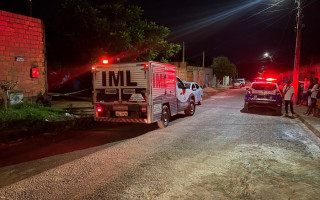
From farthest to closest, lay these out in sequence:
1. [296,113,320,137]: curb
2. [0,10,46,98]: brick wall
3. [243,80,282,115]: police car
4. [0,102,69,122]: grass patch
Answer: [243,80,282,115]: police car
[0,10,46,98]: brick wall
[0,102,69,122]: grass patch
[296,113,320,137]: curb

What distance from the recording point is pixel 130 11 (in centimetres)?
1570

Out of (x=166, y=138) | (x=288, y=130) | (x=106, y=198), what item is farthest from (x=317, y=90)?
(x=106, y=198)

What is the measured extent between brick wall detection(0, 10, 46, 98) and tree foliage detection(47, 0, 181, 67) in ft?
10.1

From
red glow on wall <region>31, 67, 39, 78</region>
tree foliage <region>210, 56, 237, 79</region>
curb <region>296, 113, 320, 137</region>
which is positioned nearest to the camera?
curb <region>296, 113, 320, 137</region>

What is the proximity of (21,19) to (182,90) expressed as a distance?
27.3 feet

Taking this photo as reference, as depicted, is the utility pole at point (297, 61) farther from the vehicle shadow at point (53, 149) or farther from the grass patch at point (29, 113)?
the grass patch at point (29, 113)

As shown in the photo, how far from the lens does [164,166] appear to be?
4715 millimetres

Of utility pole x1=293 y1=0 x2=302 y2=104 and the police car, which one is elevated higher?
utility pole x1=293 y1=0 x2=302 y2=104

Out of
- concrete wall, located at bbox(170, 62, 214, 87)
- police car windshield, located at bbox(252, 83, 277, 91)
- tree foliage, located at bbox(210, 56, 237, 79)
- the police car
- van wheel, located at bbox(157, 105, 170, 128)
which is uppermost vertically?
tree foliage, located at bbox(210, 56, 237, 79)

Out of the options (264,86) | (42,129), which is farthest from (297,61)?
(42,129)

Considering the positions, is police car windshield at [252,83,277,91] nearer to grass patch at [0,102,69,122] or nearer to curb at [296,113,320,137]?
curb at [296,113,320,137]

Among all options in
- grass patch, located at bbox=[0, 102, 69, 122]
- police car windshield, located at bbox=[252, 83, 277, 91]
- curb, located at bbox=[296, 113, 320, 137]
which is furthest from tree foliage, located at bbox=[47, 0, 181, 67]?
curb, located at bbox=[296, 113, 320, 137]

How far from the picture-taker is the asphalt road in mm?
3672

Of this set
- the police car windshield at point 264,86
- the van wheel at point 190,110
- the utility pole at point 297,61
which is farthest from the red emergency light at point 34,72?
the utility pole at point 297,61
